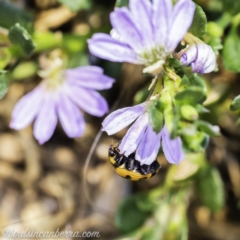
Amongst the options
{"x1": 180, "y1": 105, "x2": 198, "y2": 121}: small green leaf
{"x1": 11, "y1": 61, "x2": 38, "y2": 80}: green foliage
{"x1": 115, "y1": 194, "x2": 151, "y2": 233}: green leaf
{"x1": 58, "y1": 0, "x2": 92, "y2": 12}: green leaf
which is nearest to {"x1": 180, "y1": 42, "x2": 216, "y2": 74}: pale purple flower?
{"x1": 180, "y1": 105, "x2": 198, "y2": 121}: small green leaf

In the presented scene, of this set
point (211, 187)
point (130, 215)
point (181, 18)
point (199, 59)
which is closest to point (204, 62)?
point (199, 59)

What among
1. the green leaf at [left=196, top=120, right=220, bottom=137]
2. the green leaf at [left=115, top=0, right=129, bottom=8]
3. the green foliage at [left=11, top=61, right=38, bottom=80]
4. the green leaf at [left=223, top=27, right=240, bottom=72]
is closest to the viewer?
the green leaf at [left=196, top=120, right=220, bottom=137]

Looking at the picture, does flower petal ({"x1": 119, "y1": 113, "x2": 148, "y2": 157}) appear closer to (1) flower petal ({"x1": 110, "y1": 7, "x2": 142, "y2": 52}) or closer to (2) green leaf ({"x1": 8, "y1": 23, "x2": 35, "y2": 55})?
(1) flower petal ({"x1": 110, "y1": 7, "x2": 142, "y2": 52})

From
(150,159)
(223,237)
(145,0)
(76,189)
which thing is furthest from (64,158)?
(145,0)

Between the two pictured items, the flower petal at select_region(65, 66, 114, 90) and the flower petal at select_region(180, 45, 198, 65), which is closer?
the flower petal at select_region(180, 45, 198, 65)

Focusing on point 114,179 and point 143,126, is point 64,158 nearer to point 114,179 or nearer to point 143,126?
point 114,179

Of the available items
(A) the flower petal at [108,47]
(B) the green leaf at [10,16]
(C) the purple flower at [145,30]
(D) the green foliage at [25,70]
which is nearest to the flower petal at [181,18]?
(C) the purple flower at [145,30]
